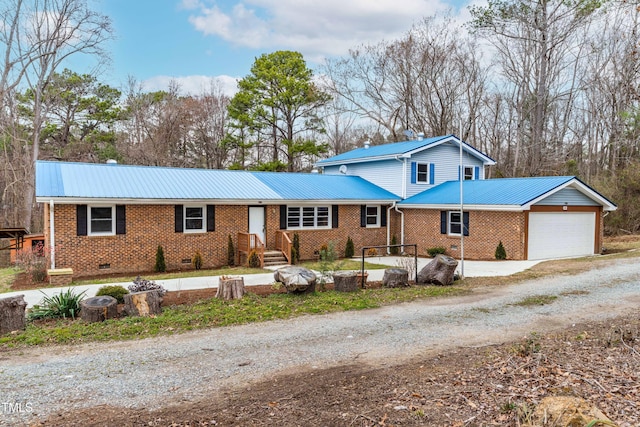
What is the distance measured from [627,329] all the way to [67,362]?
27.5 feet

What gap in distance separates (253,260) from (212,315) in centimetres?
819

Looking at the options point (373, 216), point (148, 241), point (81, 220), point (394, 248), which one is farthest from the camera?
point (394, 248)

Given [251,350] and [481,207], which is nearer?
[251,350]

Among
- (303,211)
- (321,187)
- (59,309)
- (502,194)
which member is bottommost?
(59,309)

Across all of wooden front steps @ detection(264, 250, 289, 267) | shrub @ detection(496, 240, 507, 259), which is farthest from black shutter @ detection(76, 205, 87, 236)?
shrub @ detection(496, 240, 507, 259)

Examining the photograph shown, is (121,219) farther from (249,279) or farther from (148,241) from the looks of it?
(249,279)

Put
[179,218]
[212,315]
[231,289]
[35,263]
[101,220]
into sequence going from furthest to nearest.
A: [179,218] < [101,220] < [35,263] < [231,289] < [212,315]

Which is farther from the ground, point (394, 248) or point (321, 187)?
point (321, 187)

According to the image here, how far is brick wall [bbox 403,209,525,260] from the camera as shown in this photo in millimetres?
17422

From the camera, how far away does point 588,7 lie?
25.5 metres

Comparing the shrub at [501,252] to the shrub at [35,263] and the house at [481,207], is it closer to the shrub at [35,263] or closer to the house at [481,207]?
the house at [481,207]

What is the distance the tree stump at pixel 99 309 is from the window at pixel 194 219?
826 cm

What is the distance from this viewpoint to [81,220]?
14.4m

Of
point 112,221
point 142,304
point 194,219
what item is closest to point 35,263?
point 112,221
